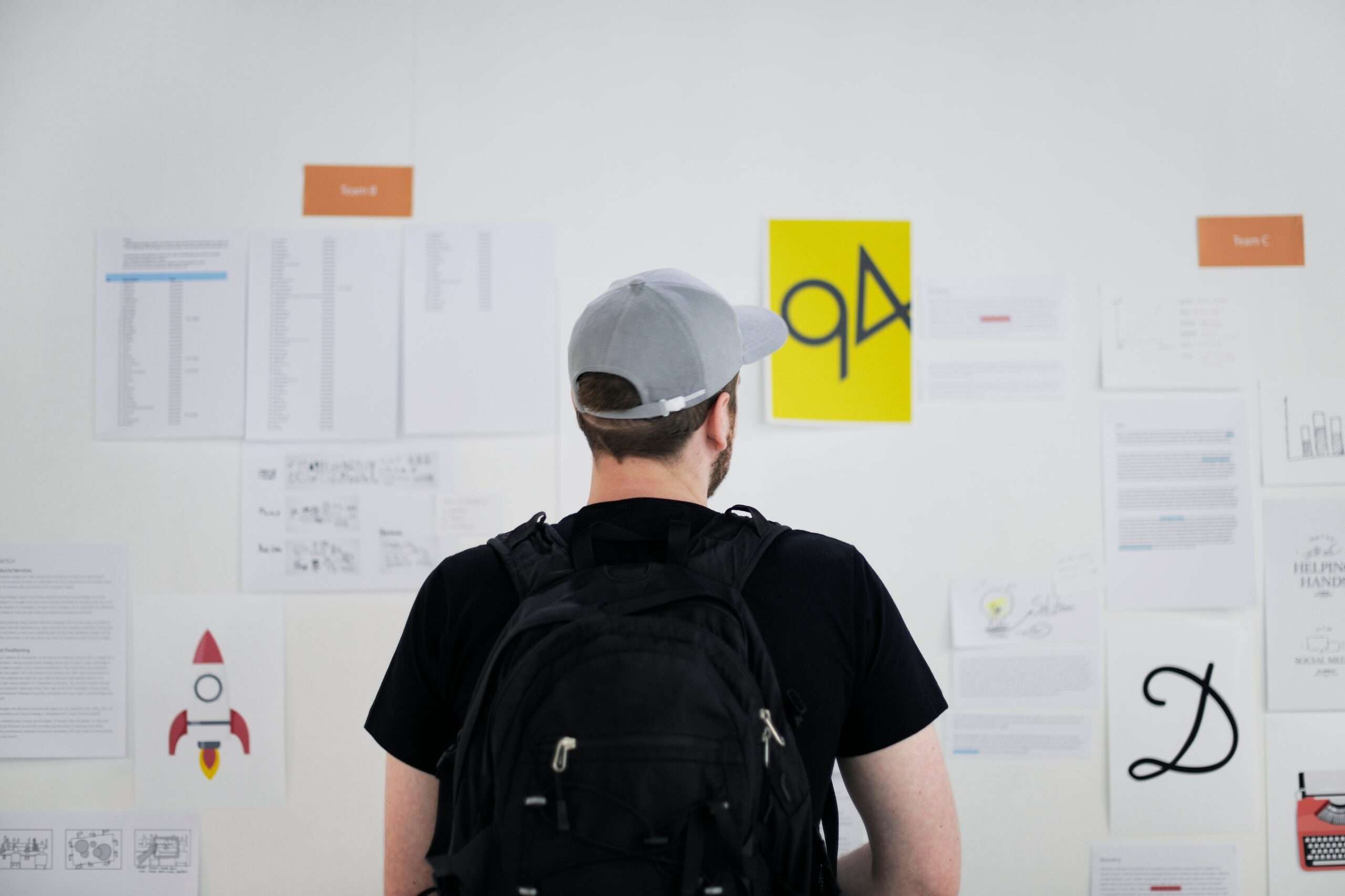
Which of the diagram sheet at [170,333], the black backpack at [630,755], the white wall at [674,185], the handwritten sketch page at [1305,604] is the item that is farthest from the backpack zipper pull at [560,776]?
the handwritten sketch page at [1305,604]

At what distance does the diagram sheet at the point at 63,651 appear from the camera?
1396 millimetres

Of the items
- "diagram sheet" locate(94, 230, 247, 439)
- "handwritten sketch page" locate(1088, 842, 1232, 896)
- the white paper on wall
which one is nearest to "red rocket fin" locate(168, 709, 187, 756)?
"diagram sheet" locate(94, 230, 247, 439)

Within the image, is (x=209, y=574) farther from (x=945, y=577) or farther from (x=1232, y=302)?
(x=1232, y=302)

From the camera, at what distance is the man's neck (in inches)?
29.8

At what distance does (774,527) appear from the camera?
77cm

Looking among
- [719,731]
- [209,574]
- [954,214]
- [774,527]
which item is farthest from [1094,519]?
[209,574]

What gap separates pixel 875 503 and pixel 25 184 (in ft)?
4.86

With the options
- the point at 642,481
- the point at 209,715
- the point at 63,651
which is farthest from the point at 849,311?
the point at 63,651

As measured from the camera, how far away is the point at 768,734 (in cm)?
68

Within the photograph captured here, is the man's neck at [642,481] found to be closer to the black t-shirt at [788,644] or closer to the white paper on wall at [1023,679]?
the black t-shirt at [788,644]

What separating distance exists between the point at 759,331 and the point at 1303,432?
1.09 m

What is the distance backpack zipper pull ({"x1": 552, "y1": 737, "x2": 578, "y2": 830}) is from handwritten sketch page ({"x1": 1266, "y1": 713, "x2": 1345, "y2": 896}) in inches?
51.7

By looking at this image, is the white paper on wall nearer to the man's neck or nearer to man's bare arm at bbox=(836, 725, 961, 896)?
man's bare arm at bbox=(836, 725, 961, 896)

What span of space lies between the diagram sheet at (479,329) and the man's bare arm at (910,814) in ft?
2.60
